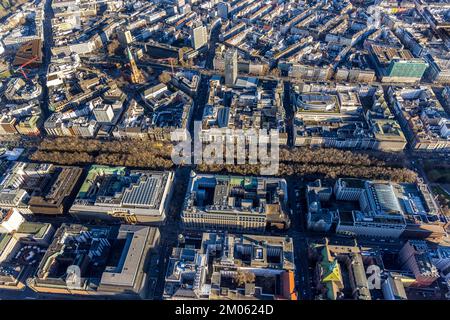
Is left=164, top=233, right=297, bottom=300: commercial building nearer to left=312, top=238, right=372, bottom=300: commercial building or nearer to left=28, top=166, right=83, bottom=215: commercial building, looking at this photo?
left=312, top=238, right=372, bottom=300: commercial building

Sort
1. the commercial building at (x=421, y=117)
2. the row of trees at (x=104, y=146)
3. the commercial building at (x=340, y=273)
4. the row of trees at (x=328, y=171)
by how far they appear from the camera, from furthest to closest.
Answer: the commercial building at (x=421, y=117) < the row of trees at (x=104, y=146) < the row of trees at (x=328, y=171) < the commercial building at (x=340, y=273)

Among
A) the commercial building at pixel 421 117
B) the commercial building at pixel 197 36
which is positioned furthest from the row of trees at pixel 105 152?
the commercial building at pixel 421 117

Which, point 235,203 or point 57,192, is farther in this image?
point 57,192

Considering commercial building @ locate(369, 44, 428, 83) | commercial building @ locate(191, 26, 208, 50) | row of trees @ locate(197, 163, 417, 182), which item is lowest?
row of trees @ locate(197, 163, 417, 182)

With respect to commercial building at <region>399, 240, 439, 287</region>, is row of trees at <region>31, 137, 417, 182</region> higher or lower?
higher

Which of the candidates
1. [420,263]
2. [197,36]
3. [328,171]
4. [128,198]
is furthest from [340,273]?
[197,36]

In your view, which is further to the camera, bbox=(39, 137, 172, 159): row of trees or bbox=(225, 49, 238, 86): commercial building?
bbox=(225, 49, 238, 86): commercial building

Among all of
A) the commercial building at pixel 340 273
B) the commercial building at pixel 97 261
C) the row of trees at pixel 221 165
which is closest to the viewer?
the commercial building at pixel 340 273

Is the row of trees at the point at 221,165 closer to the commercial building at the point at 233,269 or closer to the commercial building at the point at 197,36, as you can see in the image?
the commercial building at the point at 233,269

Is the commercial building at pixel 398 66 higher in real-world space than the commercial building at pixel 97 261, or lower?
higher

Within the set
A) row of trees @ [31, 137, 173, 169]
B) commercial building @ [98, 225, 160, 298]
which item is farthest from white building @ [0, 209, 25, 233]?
commercial building @ [98, 225, 160, 298]

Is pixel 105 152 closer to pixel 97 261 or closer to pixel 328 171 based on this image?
pixel 97 261

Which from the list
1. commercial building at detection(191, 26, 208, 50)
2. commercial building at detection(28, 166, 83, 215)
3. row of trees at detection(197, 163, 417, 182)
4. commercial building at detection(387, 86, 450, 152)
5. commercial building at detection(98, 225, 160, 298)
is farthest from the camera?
commercial building at detection(191, 26, 208, 50)
